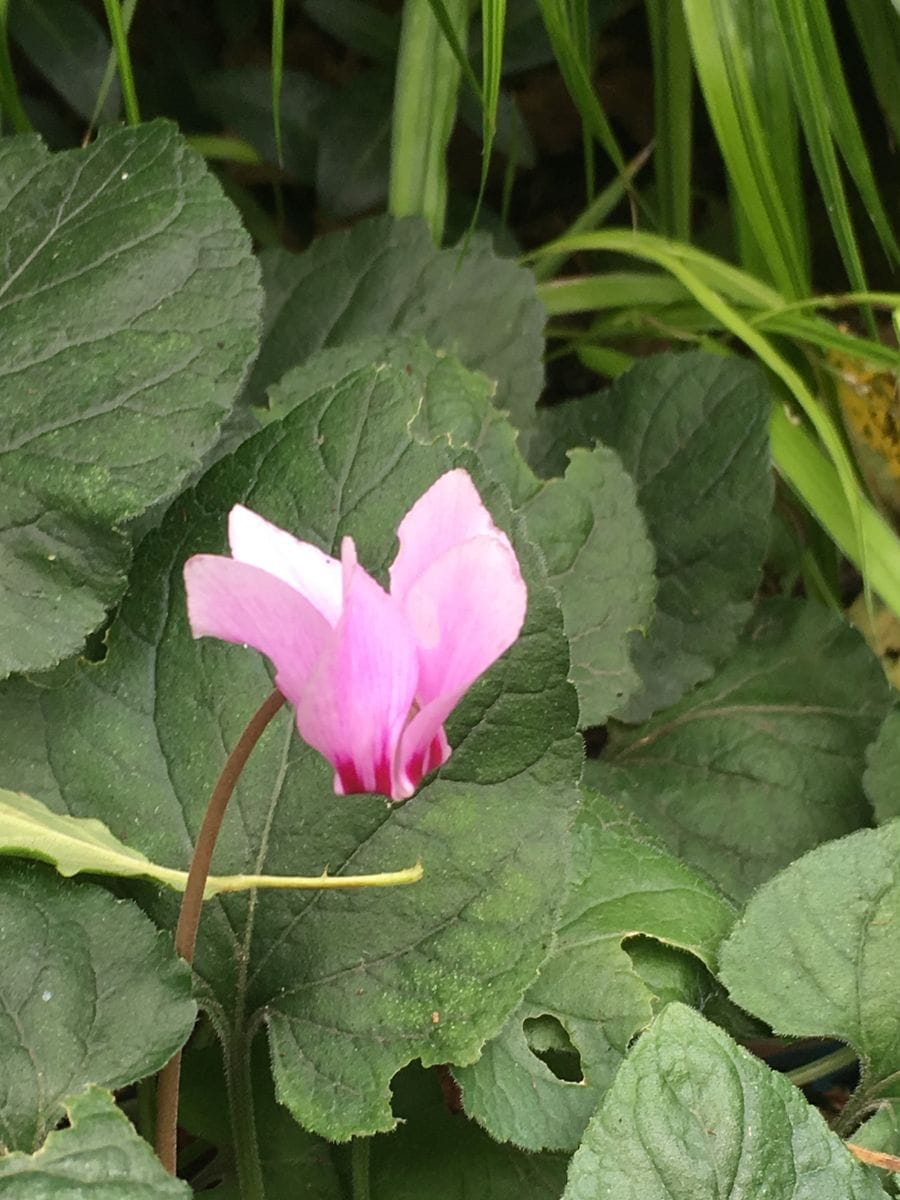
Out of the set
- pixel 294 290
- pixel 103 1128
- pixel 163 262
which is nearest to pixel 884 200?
pixel 294 290

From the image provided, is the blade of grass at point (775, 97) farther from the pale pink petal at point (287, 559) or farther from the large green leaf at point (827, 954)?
the pale pink petal at point (287, 559)

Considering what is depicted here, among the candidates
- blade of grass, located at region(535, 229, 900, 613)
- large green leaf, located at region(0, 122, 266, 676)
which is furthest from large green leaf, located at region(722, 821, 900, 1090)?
large green leaf, located at region(0, 122, 266, 676)

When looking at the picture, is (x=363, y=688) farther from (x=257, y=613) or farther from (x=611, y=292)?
(x=611, y=292)

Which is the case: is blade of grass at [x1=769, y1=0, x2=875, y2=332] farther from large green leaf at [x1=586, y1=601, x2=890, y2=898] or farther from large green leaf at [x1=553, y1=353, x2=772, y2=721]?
large green leaf at [x1=586, y1=601, x2=890, y2=898]

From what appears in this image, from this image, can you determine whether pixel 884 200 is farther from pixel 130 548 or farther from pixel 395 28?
pixel 130 548

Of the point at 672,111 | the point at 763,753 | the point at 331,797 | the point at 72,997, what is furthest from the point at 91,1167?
the point at 672,111
